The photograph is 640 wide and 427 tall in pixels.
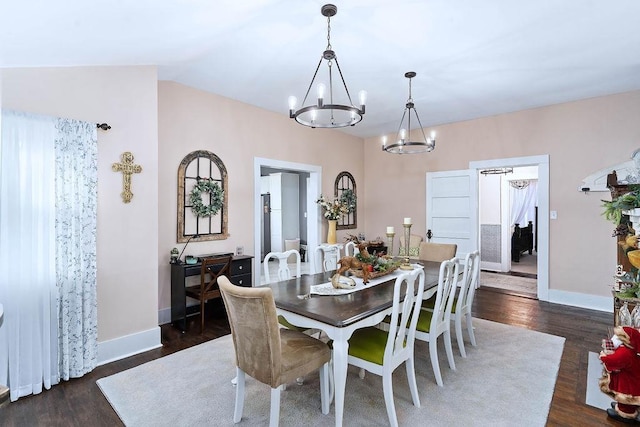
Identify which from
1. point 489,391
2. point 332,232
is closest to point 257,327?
point 489,391

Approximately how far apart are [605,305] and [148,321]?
5579mm

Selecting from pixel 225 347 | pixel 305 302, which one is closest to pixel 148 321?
pixel 225 347

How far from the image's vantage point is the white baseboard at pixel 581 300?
4.33 m

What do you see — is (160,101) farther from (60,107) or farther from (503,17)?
(503,17)

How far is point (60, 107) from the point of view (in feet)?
8.67

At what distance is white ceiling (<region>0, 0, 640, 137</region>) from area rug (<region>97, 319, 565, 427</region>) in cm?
251

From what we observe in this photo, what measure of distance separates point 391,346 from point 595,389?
176 cm

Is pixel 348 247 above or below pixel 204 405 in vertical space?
above

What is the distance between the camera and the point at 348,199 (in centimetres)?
629

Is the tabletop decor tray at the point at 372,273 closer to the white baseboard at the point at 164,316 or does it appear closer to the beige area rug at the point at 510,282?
the white baseboard at the point at 164,316

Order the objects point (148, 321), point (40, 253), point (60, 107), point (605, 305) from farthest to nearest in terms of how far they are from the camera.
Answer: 1. point (605, 305)
2. point (148, 321)
3. point (60, 107)
4. point (40, 253)

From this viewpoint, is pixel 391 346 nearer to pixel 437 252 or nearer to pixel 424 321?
pixel 424 321

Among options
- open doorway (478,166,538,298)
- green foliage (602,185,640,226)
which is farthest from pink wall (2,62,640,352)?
green foliage (602,185,640,226)

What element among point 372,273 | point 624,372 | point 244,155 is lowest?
point 624,372
